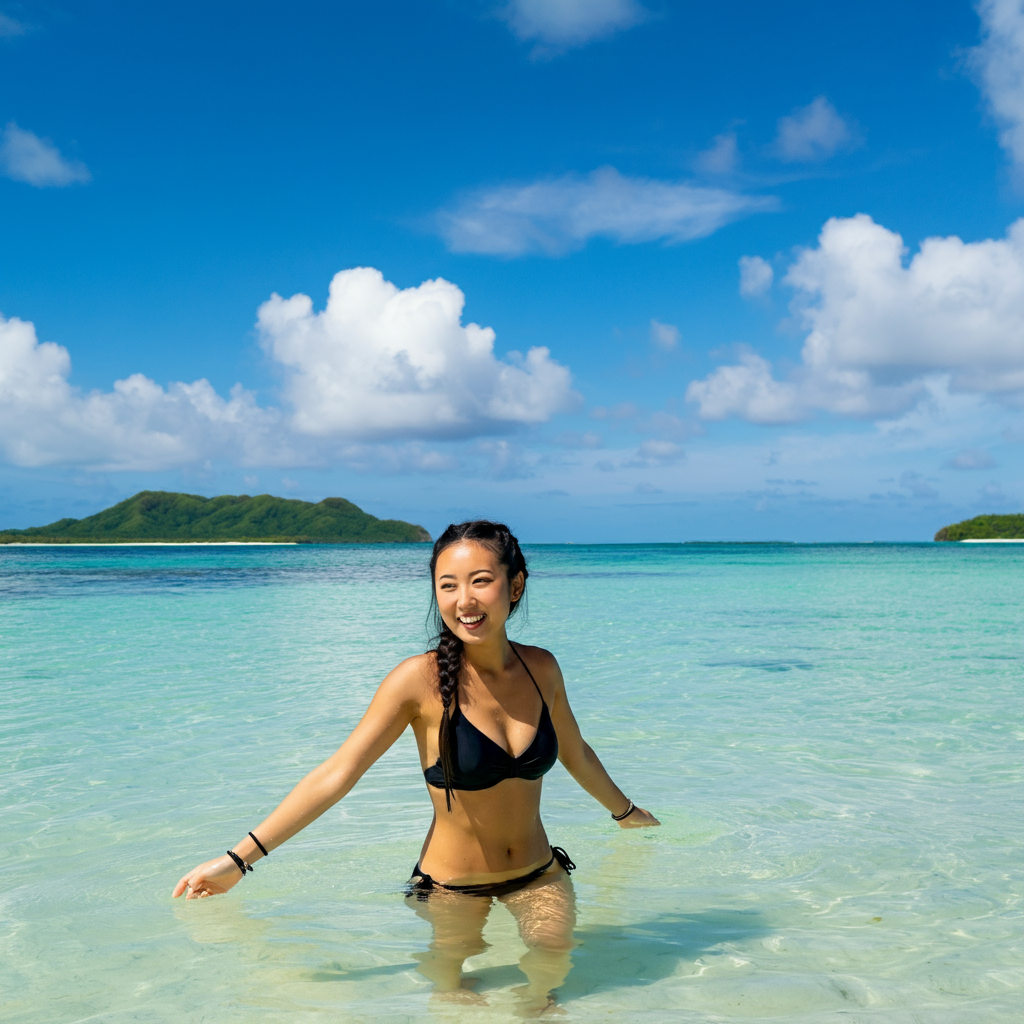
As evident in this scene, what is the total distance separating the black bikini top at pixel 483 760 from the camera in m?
3.20

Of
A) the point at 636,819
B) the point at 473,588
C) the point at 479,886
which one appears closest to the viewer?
the point at 473,588

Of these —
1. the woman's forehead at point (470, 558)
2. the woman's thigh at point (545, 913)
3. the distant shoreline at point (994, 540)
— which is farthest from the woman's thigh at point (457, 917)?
the distant shoreline at point (994, 540)

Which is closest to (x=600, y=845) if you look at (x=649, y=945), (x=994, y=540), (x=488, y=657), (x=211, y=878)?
(x=649, y=945)

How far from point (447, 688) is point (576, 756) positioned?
33.4 inches

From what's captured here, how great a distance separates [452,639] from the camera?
3.27 m

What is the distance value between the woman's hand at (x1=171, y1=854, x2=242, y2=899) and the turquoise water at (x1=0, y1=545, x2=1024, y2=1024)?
468 millimetres

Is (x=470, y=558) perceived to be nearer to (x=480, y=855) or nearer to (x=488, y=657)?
(x=488, y=657)

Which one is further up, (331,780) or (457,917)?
(331,780)

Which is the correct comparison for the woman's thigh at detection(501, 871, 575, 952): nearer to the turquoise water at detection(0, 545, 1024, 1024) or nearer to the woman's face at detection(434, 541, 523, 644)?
the turquoise water at detection(0, 545, 1024, 1024)

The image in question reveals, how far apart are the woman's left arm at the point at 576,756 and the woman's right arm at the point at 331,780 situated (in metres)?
0.60

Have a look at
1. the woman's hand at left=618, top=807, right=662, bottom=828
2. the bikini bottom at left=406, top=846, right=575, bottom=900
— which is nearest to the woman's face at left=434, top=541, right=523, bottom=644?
the bikini bottom at left=406, top=846, right=575, bottom=900

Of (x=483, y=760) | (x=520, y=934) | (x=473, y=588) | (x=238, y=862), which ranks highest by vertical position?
(x=473, y=588)

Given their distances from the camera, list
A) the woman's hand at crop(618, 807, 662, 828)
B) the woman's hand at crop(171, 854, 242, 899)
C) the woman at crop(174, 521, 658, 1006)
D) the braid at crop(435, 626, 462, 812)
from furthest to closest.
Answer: the woman's hand at crop(618, 807, 662, 828) < the braid at crop(435, 626, 462, 812) < the woman at crop(174, 521, 658, 1006) < the woman's hand at crop(171, 854, 242, 899)

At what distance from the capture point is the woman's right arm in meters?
2.95
